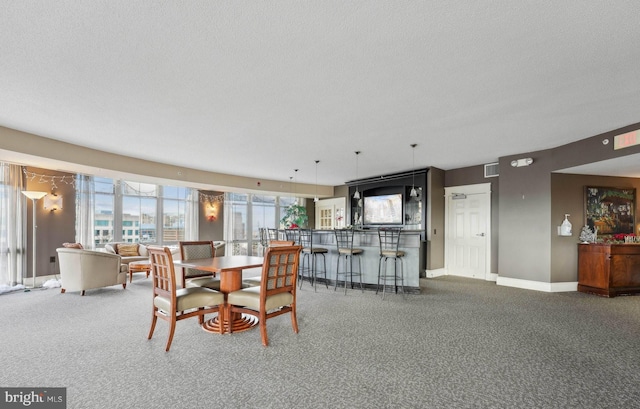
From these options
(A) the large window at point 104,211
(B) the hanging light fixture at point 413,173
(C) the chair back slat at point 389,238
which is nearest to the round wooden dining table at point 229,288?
(C) the chair back slat at point 389,238

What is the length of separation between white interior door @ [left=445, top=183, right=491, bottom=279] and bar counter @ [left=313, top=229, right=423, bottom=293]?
195 centimetres

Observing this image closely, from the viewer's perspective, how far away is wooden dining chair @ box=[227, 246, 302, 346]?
3.14m

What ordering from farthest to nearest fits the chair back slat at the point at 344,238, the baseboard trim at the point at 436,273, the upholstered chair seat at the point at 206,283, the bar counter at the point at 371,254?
the baseboard trim at the point at 436,273, the chair back slat at the point at 344,238, the bar counter at the point at 371,254, the upholstered chair seat at the point at 206,283

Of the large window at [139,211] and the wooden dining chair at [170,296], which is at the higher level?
the large window at [139,211]

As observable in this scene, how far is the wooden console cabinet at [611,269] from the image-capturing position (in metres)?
5.27

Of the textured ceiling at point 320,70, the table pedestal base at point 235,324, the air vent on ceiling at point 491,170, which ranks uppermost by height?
the textured ceiling at point 320,70

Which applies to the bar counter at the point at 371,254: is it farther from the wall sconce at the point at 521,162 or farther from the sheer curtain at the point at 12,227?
the sheer curtain at the point at 12,227

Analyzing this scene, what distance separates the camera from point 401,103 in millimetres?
3596

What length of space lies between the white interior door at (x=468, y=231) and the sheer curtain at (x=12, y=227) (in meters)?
9.25

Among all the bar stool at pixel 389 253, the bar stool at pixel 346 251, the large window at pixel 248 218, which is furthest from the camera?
the large window at pixel 248 218

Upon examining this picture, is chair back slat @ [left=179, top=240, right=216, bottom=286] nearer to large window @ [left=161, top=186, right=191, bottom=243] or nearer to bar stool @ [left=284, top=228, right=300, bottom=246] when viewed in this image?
bar stool @ [left=284, top=228, right=300, bottom=246]

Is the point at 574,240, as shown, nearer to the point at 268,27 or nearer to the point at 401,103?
the point at 401,103

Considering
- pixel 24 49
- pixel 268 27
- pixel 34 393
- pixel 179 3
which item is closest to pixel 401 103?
pixel 268 27

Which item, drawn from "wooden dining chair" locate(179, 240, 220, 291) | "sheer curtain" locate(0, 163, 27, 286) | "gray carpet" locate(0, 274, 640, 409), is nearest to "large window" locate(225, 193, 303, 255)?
"sheer curtain" locate(0, 163, 27, 286)
